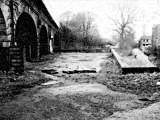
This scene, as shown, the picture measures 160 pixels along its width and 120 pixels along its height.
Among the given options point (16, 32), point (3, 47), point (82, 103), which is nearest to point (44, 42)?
point (16, 32)

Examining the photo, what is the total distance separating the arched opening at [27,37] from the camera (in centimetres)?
1261

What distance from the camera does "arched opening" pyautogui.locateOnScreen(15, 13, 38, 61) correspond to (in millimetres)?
12610

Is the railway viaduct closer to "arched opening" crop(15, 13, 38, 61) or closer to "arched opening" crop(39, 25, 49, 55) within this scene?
"arched opening" crop(15, 13, 38, 61)

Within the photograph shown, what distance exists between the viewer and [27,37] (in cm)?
1383

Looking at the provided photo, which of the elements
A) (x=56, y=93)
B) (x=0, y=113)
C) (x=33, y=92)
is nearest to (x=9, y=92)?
(x=33, y=92)

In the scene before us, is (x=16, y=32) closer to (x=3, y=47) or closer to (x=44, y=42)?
(x=3, y=47)

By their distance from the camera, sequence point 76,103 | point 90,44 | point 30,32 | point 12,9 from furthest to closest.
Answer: point 90,44
point 30,32
point 12,9
point 76,103

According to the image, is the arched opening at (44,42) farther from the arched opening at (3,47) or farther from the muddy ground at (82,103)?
the muddy ground at (82,103)

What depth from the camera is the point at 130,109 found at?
3.46 meters

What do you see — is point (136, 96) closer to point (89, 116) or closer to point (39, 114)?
point (89, 116)

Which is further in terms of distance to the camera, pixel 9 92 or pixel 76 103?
pixel 9 92

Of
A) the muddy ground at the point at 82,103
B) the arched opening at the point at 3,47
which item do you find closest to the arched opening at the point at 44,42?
the arched opening at the point at 3,47

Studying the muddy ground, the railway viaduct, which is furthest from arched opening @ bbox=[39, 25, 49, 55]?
the muddy ground

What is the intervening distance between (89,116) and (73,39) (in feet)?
92.9
